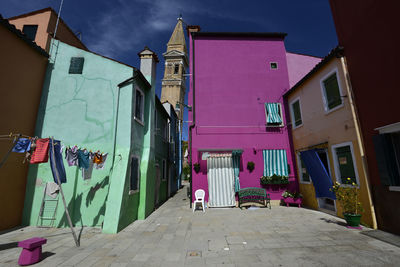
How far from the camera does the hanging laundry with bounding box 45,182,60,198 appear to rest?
7.25 meters

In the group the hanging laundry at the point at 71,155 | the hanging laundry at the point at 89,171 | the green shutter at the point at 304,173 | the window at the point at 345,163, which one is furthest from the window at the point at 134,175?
the green shutter at the point at 304,173

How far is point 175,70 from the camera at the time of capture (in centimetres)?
4541

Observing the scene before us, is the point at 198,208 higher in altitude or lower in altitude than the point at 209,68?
lower

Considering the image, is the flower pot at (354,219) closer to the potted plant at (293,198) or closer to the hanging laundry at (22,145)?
the potted plant at (293,198)

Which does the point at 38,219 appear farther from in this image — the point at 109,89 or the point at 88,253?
the point at 109,89

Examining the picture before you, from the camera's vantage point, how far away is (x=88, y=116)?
7.89 meters

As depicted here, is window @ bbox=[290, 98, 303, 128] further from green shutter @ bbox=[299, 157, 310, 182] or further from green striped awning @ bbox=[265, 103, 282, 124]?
green shutter @ bbox=[299, 157, 310, 182]

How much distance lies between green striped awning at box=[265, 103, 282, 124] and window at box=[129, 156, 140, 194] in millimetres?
7777

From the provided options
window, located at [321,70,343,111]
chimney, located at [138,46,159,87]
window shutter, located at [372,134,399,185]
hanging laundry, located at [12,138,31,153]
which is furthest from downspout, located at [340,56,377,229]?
hanging laundry, located at [12,138,31,153]

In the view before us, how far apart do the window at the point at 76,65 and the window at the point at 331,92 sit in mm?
11119

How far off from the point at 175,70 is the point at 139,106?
129ft

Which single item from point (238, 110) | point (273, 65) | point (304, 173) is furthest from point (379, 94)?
point (273, 65)

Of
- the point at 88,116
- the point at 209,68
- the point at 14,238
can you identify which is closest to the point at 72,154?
the point at 88,116

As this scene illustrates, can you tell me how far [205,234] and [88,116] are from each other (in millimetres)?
6677
